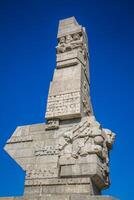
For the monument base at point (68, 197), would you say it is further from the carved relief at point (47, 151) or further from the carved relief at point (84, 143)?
the carved relief at point (47, 151)

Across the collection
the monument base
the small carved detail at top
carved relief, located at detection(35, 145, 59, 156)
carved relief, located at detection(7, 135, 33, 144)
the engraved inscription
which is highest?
the small carved detail at top

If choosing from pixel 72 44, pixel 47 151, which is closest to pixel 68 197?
pixel 47 151

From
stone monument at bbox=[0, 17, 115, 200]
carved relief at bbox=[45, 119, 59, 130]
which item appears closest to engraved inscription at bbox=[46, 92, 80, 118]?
→ stone monument at bbox=[0, 17, 115, 200]

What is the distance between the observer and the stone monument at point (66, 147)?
7273 millimetres

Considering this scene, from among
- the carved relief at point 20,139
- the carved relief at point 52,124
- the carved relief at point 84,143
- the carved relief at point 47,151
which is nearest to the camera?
the carved relief at point 84,143

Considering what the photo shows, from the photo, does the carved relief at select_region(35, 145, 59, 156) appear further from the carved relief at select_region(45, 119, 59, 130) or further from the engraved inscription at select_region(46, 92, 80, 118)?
the engraved inscription at select_region(46, 92, 80, 118)

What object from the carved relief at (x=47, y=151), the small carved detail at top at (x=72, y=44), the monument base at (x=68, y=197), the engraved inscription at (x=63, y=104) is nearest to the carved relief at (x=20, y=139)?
the carved relief at (x=47, y=151)

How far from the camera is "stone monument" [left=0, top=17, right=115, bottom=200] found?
23.9ft

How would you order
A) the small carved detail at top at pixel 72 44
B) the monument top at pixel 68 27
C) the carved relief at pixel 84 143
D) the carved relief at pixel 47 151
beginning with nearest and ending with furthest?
the carved relief at pixel 84 143 → the carved relief at pixel 47 151 → the small carved detail at top at pixel 72 44 → the monument top at pixel 68 27

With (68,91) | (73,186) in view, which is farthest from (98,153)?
(68,91)

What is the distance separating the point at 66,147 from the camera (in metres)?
8.12

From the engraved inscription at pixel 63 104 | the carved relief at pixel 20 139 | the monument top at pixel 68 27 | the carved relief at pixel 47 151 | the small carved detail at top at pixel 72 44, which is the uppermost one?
the monument top at pixel 68 27

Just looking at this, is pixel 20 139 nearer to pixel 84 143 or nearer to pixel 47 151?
pixel 47 151

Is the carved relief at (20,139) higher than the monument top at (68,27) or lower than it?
lower
